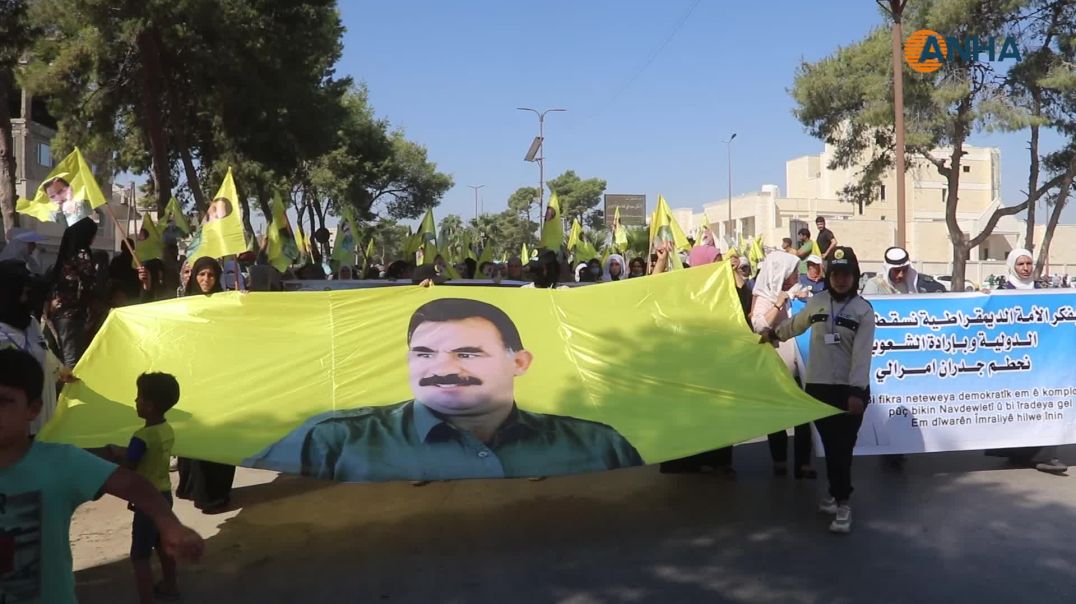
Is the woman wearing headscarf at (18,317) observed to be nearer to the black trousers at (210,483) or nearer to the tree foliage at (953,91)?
the black trousers at (210,483)

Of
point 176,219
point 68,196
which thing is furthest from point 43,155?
point 68,196

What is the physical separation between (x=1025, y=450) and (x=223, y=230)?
6693 millimetres

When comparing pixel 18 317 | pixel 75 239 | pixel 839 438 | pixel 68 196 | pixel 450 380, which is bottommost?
pixel 839 438

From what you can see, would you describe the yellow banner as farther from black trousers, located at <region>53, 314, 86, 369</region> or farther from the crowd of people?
black trousers, located at <region>53, 314, 86, 369</region>

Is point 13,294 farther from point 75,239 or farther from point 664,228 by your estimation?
point 664,228

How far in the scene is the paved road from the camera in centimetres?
509

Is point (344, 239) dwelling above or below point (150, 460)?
above

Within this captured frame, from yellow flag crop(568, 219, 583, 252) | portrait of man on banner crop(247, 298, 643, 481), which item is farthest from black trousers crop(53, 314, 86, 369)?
yellow flag crop(568, 219, 583, 252)

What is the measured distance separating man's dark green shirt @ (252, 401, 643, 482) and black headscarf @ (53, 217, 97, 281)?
3.12 metres

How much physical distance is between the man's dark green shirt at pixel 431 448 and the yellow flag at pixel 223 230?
2.04 metres

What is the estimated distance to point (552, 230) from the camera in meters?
14.7

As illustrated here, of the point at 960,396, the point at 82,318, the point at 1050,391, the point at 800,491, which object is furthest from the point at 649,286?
the point at 82,318

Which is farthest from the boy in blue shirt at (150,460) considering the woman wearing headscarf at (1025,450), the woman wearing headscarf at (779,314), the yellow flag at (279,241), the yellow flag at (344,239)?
the yellow flag at (344,239)

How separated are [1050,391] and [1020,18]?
23.7 meters
